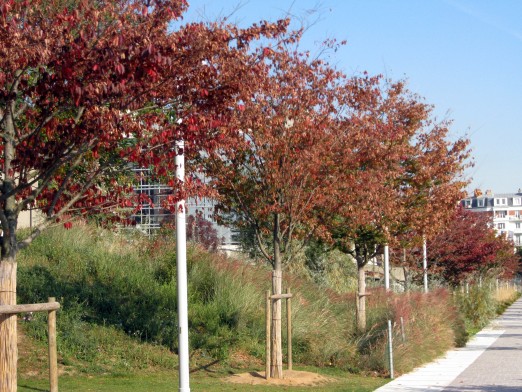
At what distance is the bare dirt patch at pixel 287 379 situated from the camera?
1418cm

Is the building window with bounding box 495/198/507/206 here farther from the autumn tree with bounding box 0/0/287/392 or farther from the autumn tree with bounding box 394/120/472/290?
the autumn tree with bounding box 0/0/287/392

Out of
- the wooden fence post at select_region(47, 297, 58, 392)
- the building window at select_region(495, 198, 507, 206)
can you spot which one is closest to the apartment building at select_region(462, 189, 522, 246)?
the building window at select_region(495, 198, 507, 206)

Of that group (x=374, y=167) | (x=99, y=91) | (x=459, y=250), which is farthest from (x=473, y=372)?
(x=459, y=250)

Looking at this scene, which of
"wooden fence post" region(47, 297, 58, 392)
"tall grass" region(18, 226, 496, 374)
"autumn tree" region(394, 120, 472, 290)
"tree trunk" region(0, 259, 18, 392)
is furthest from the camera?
"autumn tree" region(394, 120, 472, 290)

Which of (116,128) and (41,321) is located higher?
(116,128)

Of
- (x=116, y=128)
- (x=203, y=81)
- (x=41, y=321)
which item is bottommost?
(x=41, y=321)

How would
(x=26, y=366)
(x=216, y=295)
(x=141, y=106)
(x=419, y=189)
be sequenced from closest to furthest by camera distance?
(x=141, y=106)
(x=26, y=366)
(x=216, y=295)
(x=419, y=189)

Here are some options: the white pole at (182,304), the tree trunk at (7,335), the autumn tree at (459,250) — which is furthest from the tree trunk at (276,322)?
the autumn tree at (459,250)

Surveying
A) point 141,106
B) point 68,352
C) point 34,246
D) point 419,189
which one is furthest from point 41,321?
point 419,189

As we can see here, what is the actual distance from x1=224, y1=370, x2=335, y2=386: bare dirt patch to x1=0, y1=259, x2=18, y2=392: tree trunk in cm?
706

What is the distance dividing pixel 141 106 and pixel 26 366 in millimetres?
6990

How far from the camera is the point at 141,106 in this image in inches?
331

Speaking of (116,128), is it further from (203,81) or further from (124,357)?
(124,357)

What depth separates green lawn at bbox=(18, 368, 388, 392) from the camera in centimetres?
1263
